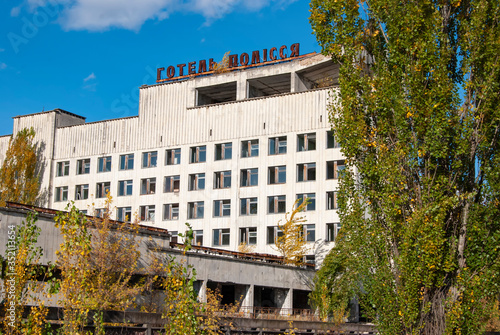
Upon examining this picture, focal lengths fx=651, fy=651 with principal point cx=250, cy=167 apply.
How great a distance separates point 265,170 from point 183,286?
42.4 m

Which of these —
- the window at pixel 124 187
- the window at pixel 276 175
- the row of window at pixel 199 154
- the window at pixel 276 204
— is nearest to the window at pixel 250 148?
the row of window at pixel 199 154

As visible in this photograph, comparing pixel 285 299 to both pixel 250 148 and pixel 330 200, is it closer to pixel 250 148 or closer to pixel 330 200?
pixel 330 200

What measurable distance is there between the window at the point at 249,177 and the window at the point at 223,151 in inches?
84.5

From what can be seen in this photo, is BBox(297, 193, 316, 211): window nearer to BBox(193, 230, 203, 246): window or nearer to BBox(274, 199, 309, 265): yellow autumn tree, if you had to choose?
BBox(274, 199, 309, 265): yellow autumn tree

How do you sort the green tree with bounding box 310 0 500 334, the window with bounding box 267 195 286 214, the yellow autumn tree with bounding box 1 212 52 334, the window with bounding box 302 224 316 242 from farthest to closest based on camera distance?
the window with bounding box 267 195 286 214 → the window with bounding box 302 224 316 242 → the green tree with bounding box 310 0 500 334 → the yellow autumn tree with bounding box 1 212 52 334

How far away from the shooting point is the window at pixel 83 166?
66125 millimetres

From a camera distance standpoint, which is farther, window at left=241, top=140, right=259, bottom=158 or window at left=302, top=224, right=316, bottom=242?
window at left=241, top=140, right=259, bottom=158

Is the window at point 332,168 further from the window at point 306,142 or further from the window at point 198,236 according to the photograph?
the window at point 198,236

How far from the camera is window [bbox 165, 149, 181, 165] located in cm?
6181

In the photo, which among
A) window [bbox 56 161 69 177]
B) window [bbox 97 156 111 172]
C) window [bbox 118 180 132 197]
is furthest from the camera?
window [bbox 56 161 69 177]

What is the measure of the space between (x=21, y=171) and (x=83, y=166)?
6521mm

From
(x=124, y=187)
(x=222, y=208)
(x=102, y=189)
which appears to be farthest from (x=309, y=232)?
(x=102, y=189)

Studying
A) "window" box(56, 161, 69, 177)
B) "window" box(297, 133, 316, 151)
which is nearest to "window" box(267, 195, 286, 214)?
"window" box(297, 133, 316, 151)

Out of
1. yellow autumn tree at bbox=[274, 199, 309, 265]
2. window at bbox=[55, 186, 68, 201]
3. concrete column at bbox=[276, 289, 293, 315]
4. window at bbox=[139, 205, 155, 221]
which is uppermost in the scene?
window at bbox=[55, 186, 68, 201]
